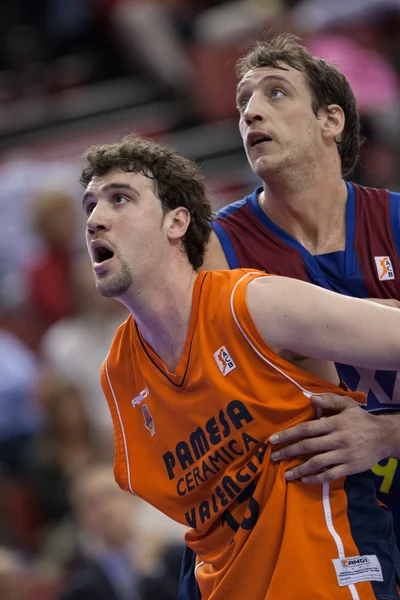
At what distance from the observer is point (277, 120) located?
399 cm

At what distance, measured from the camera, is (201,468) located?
3326mm

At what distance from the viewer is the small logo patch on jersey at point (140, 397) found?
3502 millimetres

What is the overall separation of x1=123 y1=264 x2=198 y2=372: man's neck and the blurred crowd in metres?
2.13

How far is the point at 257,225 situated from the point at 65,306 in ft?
11.2

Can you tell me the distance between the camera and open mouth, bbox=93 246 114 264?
3512 millimetres

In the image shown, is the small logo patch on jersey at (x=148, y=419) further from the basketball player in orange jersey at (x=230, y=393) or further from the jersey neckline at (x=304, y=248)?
the jersey neckline at (x=304, y=248)

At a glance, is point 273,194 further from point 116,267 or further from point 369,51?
point 369,51

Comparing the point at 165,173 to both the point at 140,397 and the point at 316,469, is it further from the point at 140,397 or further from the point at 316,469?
the point at 316,469

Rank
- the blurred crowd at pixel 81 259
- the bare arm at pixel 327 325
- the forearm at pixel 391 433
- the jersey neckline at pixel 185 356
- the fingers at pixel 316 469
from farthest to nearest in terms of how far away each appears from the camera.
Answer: the blurred crowd at pixel 81 259
the forearm at pixel 391 433
the jersey neckline at pixel 185 356
the fingers at pixel 316 469
the bare arm at pixel 327 325

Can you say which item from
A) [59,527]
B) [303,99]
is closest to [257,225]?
[303,99]

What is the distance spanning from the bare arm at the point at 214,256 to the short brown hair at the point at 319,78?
655 mm

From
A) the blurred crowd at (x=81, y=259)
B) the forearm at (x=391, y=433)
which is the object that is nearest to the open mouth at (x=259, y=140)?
the forearm at (x=391, y=433)

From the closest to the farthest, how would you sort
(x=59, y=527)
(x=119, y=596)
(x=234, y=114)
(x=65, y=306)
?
(x=119, y=596), (x=59, y=527), (x=65, y=306), (x=234, y=114)

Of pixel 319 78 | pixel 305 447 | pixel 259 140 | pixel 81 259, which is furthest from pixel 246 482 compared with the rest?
pixel 81 259
